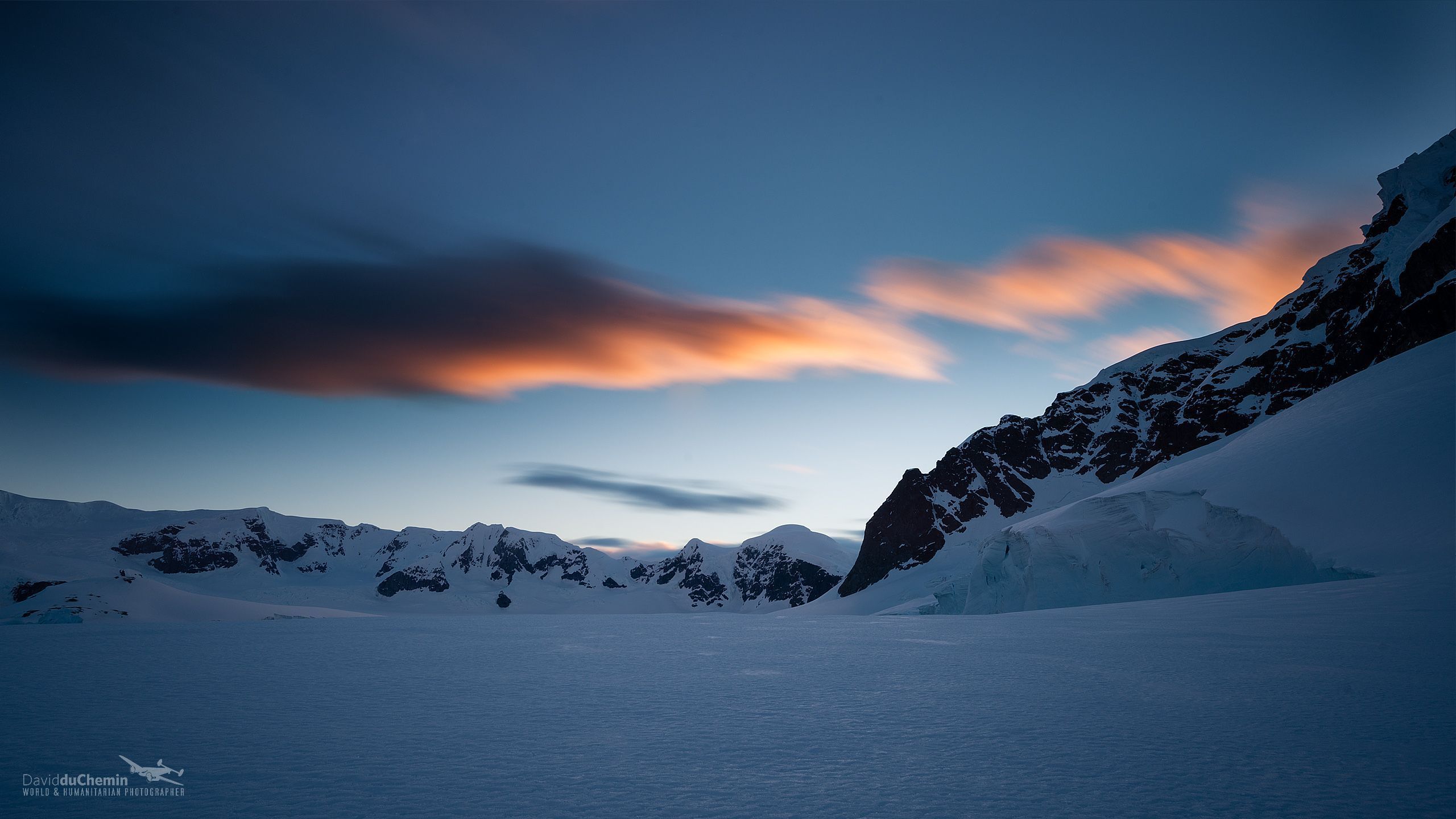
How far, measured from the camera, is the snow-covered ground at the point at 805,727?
783cm

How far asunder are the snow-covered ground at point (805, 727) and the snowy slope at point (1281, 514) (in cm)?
1101

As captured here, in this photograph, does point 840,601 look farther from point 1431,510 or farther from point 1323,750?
point 1323,750

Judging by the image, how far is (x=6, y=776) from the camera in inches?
352

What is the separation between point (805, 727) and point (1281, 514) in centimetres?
3830

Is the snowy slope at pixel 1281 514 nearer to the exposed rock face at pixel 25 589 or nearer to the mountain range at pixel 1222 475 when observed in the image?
the mountain range at pixel 1222 475

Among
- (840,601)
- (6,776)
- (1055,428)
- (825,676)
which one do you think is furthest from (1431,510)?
(1055,428)

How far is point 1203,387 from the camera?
450ft

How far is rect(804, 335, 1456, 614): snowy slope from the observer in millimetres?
32562

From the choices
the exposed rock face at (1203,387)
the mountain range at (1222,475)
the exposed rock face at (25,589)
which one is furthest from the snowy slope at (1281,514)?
the exposed rock face at (25,589)

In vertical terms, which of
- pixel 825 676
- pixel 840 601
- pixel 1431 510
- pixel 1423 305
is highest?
pixel 1423 305

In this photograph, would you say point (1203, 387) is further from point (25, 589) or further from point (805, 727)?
point (25, 589)

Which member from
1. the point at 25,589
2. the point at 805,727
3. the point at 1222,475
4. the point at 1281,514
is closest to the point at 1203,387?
the point at 1222,475

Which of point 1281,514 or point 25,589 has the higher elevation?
point 1281,514

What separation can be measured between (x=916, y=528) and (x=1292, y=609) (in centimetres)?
13252
